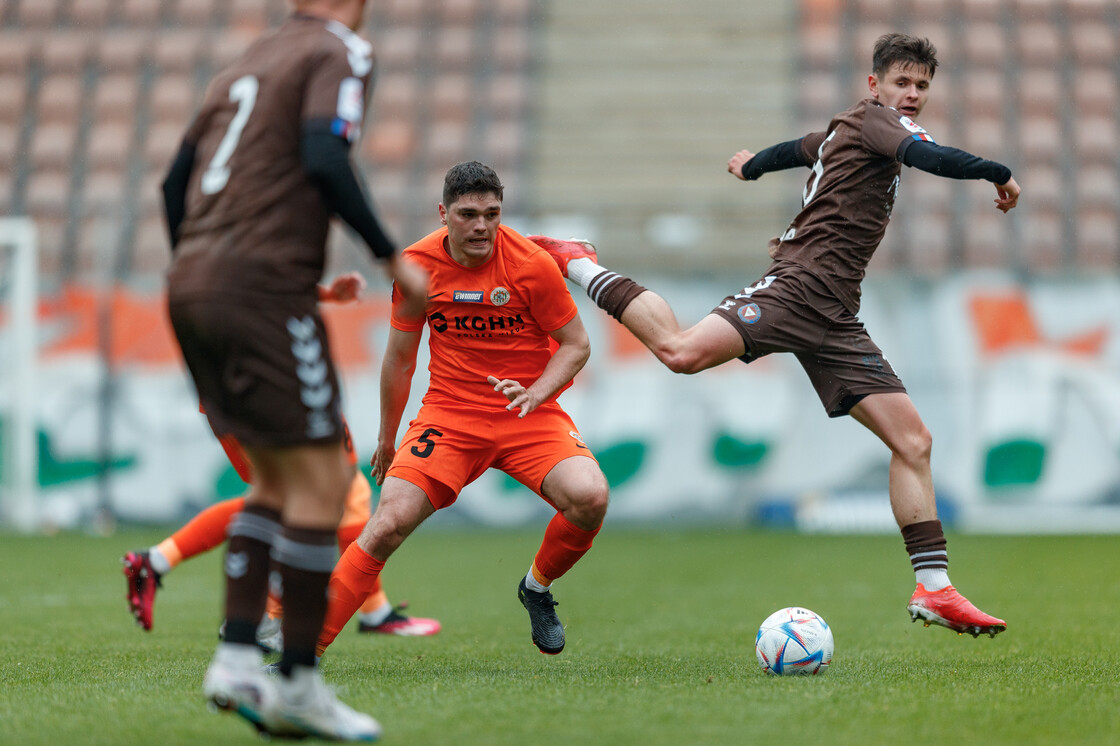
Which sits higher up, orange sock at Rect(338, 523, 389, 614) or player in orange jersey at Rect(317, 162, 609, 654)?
player in orange jersey at Rect(317, 162, 609, 654)

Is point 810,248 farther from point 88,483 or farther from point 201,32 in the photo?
point 201,32

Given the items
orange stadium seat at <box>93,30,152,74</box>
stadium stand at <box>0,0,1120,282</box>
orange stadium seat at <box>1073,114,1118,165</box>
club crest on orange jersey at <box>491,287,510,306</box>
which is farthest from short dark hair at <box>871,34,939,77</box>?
orange stadium seat at <box>93,30,152,74</box>

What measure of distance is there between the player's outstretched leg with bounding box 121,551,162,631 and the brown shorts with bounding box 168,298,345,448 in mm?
2596

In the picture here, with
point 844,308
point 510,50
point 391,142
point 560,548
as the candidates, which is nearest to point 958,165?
point 844,308

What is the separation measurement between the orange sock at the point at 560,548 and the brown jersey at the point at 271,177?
7.03 feet

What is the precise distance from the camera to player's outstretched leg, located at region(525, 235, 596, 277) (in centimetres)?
592

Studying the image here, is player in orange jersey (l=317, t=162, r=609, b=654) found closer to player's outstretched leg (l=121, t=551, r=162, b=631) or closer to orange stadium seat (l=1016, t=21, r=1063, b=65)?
player's outstretched leg (l=121, t=551, r=162, b=631)

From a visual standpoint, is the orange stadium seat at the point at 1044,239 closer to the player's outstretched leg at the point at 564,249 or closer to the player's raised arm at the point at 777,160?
the player's raised arm at the point at 777,160

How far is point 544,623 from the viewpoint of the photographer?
5.59 m

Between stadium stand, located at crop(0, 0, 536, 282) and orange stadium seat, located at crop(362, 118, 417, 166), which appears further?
orange stadium seat, located at crop(362, 118, 417, 166)

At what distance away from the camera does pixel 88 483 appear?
1555 centimetres

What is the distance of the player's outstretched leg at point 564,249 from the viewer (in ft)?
19.4

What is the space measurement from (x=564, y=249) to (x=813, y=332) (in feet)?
3.93

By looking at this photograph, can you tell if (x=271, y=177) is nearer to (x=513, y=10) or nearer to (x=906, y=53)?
(x=906, y=53)
